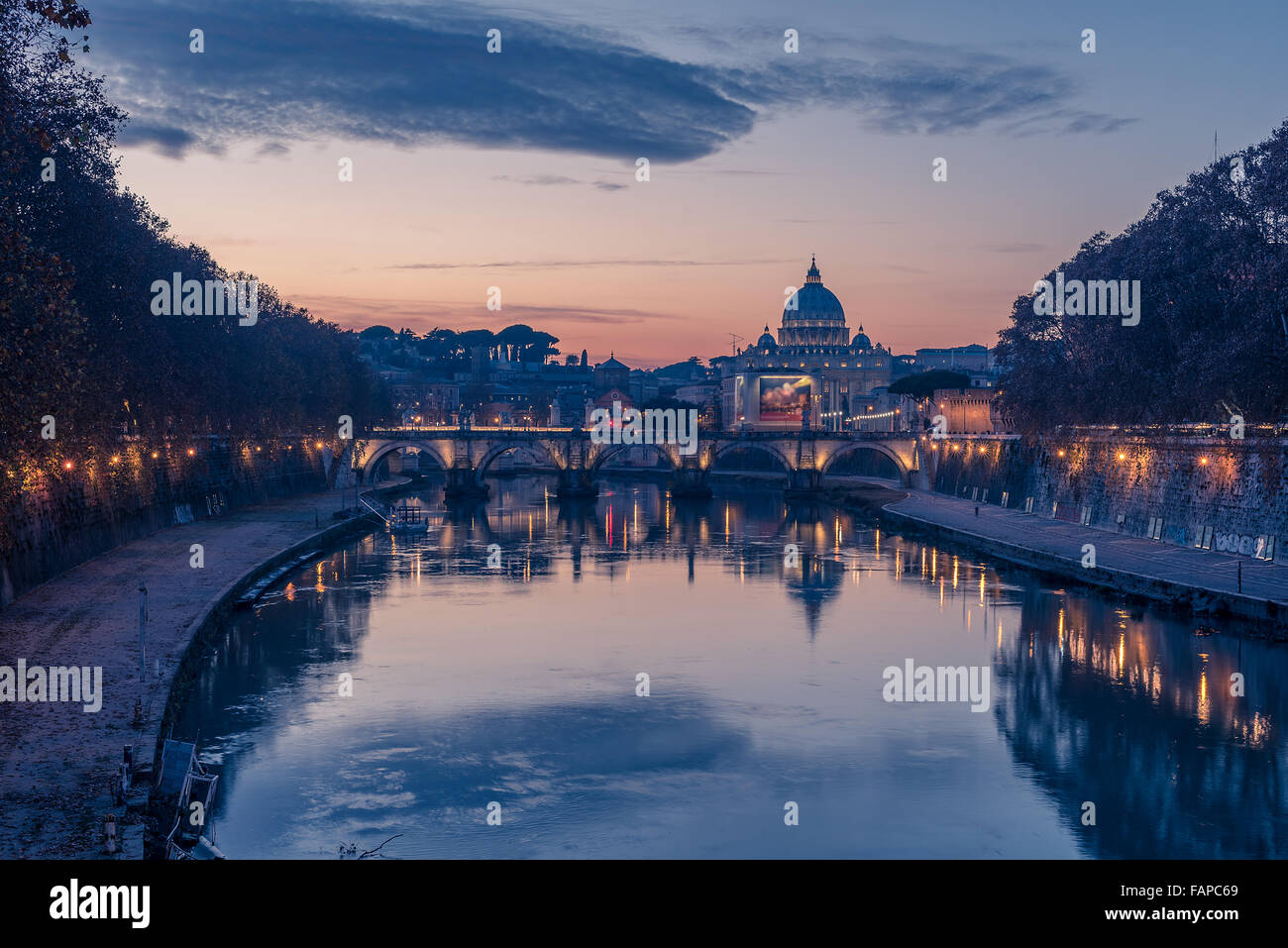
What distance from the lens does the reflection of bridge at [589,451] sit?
10644cm

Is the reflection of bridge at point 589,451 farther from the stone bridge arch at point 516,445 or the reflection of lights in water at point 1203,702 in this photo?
the reflection of lights in water at point 1203,702

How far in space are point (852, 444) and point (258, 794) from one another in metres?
88.6

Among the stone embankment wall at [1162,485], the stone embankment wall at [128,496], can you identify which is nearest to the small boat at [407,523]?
the stone embankment wall at [128,496]

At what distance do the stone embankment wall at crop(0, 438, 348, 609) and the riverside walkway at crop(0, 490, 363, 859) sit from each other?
2.66 ft

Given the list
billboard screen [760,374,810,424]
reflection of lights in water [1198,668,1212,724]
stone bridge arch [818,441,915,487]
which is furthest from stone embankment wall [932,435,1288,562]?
billboard screen [760,374,810,424]

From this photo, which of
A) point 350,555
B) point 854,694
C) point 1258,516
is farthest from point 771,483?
point 854,694

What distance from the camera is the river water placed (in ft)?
71.5

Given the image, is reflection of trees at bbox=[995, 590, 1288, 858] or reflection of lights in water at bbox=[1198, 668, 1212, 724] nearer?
reflection of trees at bbox=[995, 590, 1288, 858]

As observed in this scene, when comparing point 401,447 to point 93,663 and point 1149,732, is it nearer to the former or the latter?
point 93,663

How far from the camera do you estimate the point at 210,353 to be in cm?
5928

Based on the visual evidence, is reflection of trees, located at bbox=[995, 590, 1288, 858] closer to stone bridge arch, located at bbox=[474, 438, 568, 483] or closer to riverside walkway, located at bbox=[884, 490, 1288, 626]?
riverside walkway, located at bbox=[884, 490, 1288, 626]

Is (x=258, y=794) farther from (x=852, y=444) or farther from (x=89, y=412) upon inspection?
(x=852, y=444)

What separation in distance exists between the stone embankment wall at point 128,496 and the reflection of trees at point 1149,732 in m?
23.1
